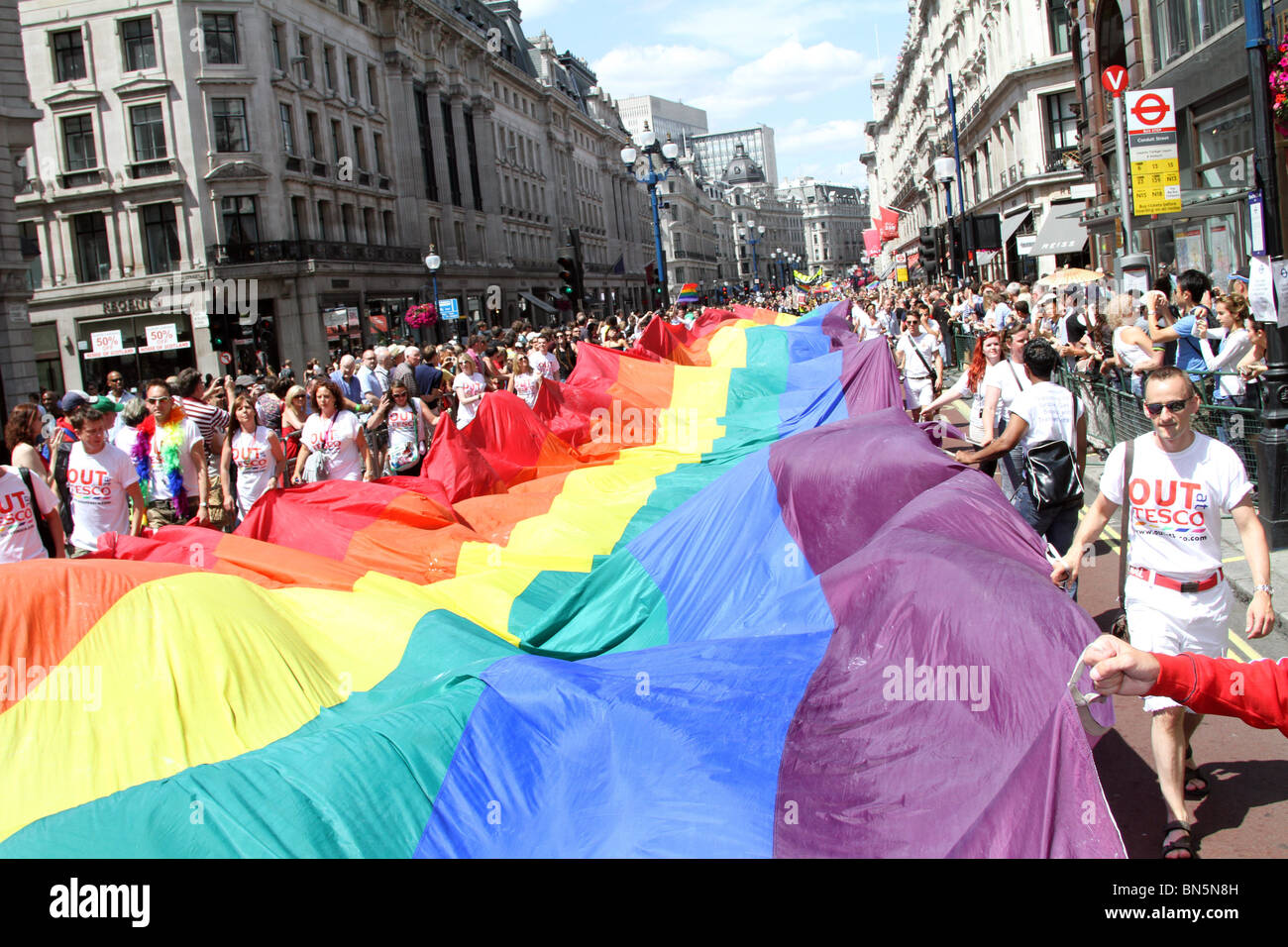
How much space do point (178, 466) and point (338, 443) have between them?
1404 millimetres

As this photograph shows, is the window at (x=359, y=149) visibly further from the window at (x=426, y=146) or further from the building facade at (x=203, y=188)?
the window at (x=426, y=146)

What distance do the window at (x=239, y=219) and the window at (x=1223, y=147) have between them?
32.4 meters

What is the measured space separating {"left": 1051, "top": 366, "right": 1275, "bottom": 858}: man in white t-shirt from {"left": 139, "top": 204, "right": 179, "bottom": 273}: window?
138ft

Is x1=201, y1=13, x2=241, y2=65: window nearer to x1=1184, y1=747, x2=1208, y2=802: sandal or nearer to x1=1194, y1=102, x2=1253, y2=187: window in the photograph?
x1=1194, y1=102, x2=1253, y2=187: window

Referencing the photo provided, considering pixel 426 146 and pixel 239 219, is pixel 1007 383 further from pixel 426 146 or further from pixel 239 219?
pixel 426 146

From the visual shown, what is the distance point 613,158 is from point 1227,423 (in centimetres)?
9479

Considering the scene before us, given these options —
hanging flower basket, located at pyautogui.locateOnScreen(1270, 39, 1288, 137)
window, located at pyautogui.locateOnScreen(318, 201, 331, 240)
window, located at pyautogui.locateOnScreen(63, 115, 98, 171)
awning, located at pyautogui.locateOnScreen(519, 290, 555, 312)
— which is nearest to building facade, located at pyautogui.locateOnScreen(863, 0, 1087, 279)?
hanging flower basket, located at pyautogui.locateOnScreen(1270, 39, 1288, 137)

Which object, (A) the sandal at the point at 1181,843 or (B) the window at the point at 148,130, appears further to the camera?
(B) the window at the point at 148,130

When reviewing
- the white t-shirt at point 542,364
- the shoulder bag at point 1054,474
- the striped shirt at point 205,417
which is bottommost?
the shoulder bag at point 1054,474

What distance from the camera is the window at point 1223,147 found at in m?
19.6

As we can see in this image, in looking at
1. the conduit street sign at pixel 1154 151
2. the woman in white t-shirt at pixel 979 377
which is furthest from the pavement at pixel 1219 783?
the conduit street sign at pixel 1154 151

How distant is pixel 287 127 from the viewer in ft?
144

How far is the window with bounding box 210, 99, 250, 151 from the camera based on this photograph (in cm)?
4131

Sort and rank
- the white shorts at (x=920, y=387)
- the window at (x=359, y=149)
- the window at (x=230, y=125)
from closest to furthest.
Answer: the white shorts at (x=920, y=387), the window at (x=230, y=125), the window at (x=359, y=149)
